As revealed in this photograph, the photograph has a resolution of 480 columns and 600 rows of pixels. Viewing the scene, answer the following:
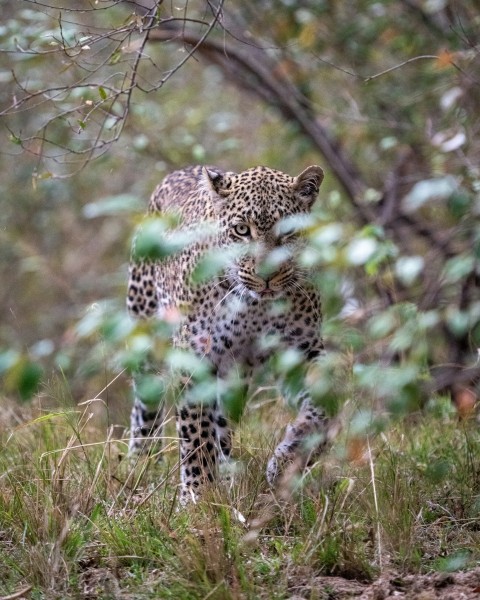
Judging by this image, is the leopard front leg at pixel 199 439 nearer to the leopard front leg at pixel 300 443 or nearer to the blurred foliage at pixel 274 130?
the leopard front leg at pixel 300 443

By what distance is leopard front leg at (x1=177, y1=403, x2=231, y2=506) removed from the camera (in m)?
5.71

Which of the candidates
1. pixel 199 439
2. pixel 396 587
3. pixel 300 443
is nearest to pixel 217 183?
pixel 199 439

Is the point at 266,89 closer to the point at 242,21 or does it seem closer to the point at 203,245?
the point at 242,21

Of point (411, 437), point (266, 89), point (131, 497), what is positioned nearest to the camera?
point (131, 497)

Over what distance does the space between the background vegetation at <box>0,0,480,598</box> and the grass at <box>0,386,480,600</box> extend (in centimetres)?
2

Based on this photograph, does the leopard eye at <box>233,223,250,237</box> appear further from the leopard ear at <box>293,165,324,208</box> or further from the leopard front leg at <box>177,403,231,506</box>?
the leopard front leg at <box>177,403,231,506</box>

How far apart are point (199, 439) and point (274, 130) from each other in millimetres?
5668

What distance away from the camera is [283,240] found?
217 inches

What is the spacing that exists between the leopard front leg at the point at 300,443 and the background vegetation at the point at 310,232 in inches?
4.8

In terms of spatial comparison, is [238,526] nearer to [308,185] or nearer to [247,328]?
[247,328]

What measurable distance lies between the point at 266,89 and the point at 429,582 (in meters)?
6.31

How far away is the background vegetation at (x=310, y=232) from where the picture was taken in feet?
12.7

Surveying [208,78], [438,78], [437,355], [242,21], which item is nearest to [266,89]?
[242,21]

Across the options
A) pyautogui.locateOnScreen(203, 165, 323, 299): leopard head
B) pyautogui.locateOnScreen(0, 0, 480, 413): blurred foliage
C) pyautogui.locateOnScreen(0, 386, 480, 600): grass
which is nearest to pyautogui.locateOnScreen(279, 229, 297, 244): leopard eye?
pyautogui.locateOnScreen(203, 165, 323, 299): leopard head
